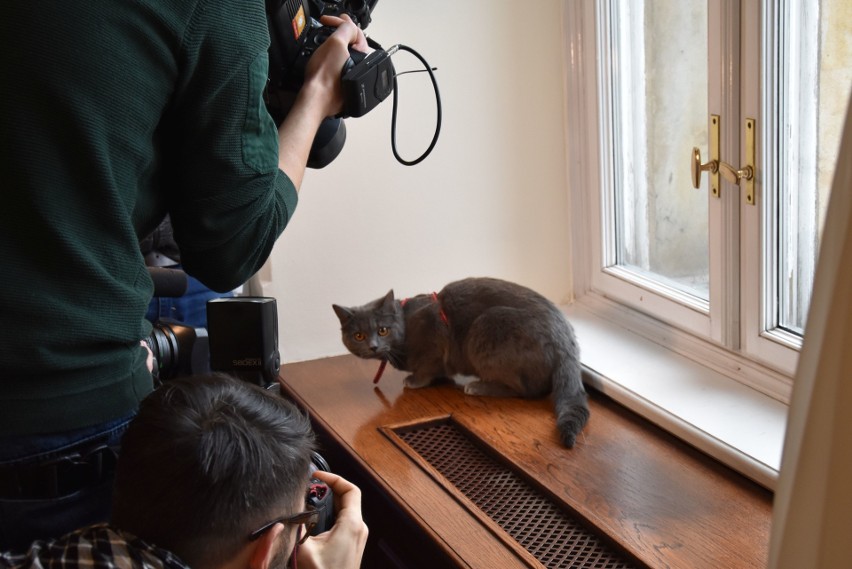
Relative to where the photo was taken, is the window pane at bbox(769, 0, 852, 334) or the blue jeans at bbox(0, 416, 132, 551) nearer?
the blue jeans at bbox(0, 416, 132, 551)

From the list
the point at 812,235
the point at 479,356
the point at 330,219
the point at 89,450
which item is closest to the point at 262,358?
the point at 89,450

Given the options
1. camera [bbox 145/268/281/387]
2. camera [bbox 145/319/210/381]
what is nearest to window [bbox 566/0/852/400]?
camera [bbox 145/268/281/387]

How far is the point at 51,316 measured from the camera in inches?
33.8

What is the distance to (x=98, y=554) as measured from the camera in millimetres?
779

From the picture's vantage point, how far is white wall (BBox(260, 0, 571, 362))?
2062 mm

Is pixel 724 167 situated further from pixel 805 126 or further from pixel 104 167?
pixel 104 167

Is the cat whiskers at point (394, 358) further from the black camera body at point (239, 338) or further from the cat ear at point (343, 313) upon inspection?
the black camera body at point (239, 338)

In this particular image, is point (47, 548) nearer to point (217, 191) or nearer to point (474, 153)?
point (217, 191)

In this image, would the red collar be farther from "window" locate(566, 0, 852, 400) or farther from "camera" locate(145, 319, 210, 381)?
"camera" locate(145, 319, 210, 381)

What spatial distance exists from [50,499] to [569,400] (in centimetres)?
101

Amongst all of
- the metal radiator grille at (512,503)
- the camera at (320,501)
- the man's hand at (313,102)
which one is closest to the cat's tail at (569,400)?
the metal radiator grille at (512,503)

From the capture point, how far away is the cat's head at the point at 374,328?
6.33ft

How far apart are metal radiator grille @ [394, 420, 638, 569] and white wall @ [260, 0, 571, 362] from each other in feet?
1.61

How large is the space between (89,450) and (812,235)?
4.00 feet
